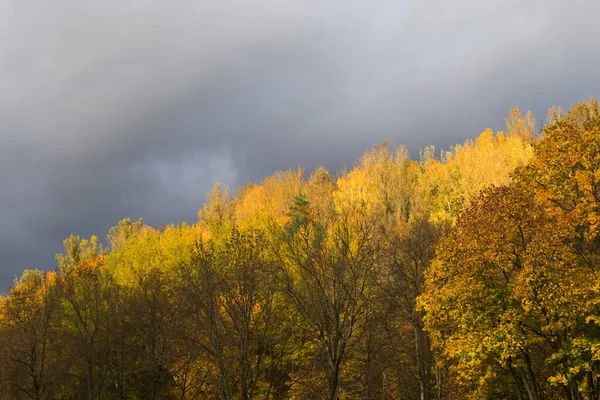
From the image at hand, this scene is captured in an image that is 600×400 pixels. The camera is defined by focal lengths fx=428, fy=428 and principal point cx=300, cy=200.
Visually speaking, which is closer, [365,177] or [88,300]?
[88,300]

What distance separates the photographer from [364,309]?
28.3 meters

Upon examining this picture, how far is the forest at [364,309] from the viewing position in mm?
20547

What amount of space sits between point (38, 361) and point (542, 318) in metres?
39.8

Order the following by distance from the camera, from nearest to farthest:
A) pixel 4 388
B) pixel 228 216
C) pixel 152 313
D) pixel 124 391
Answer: pixel 152 313, pixel 4 388, pixel 124 391, pixel 228 216

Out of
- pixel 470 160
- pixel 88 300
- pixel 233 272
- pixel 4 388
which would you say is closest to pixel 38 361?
pixel 4 388

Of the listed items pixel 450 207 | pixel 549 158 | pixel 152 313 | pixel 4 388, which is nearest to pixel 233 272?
pixel 152 313

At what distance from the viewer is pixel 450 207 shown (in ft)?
217

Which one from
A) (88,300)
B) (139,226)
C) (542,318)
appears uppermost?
(139,226)

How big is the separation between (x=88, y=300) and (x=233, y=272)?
2323 centimetres

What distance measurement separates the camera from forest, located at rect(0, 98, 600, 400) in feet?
67.4

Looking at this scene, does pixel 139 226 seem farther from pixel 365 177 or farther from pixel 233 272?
pixel 233 272

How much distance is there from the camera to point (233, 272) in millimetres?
23156

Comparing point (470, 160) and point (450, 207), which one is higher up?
point (470, 160)

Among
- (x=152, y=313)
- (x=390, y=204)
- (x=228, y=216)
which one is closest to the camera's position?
(x=152, y=313)
